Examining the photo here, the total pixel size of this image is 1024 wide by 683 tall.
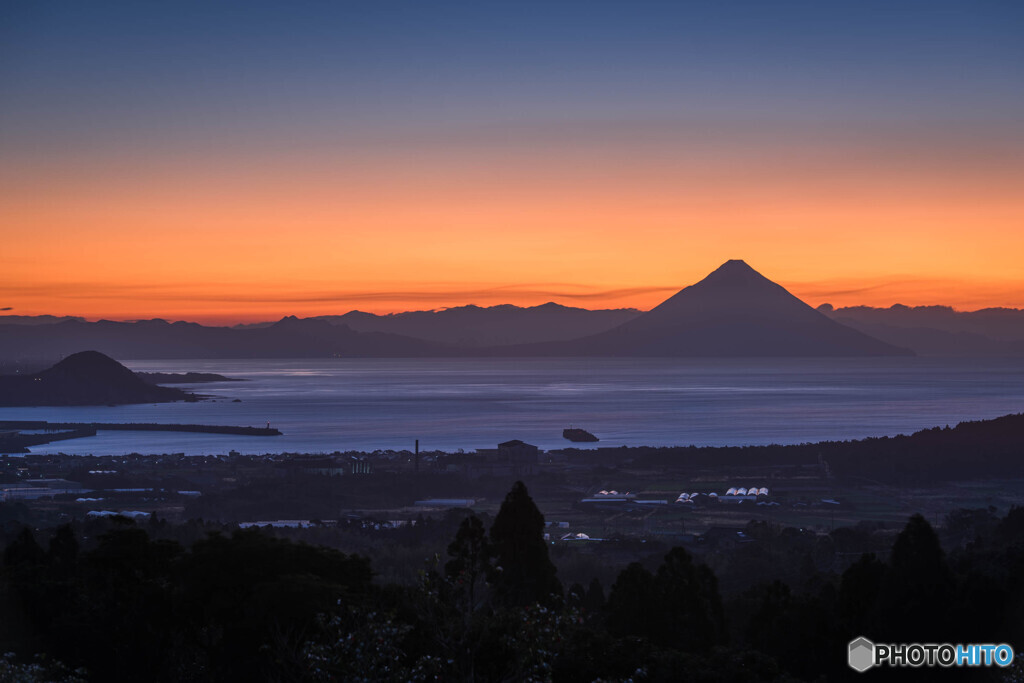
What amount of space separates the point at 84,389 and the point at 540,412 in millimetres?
53817

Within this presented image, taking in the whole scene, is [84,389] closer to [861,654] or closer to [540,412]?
[540,412]

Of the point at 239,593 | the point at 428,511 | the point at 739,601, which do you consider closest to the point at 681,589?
the point at 739,601

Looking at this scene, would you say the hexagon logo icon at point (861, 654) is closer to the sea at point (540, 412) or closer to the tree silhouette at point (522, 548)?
the tree silhouette at point (522, 548)

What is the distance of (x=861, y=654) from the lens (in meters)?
10.3

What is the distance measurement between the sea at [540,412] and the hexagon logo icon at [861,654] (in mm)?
42981

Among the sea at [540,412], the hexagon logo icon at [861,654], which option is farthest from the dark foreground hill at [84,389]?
the hexagon logo icon at [861,654]

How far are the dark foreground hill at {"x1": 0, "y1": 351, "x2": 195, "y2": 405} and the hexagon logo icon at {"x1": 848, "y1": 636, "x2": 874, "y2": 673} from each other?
100 meters

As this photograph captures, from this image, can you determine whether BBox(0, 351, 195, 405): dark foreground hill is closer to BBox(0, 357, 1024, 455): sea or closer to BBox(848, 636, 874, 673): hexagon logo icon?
BBox(0, 357, 1024, 455): sea

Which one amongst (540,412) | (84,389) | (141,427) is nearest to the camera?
(141,427)

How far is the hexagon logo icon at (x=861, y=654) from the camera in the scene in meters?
10.1

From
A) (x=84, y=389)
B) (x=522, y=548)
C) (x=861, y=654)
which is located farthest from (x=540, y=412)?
(x=861, y=654)

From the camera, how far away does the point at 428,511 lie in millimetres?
31391

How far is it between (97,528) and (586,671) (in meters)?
17.0

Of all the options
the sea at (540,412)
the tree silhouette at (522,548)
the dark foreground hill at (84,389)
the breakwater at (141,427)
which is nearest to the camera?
the tree silhouette at (522,548)
